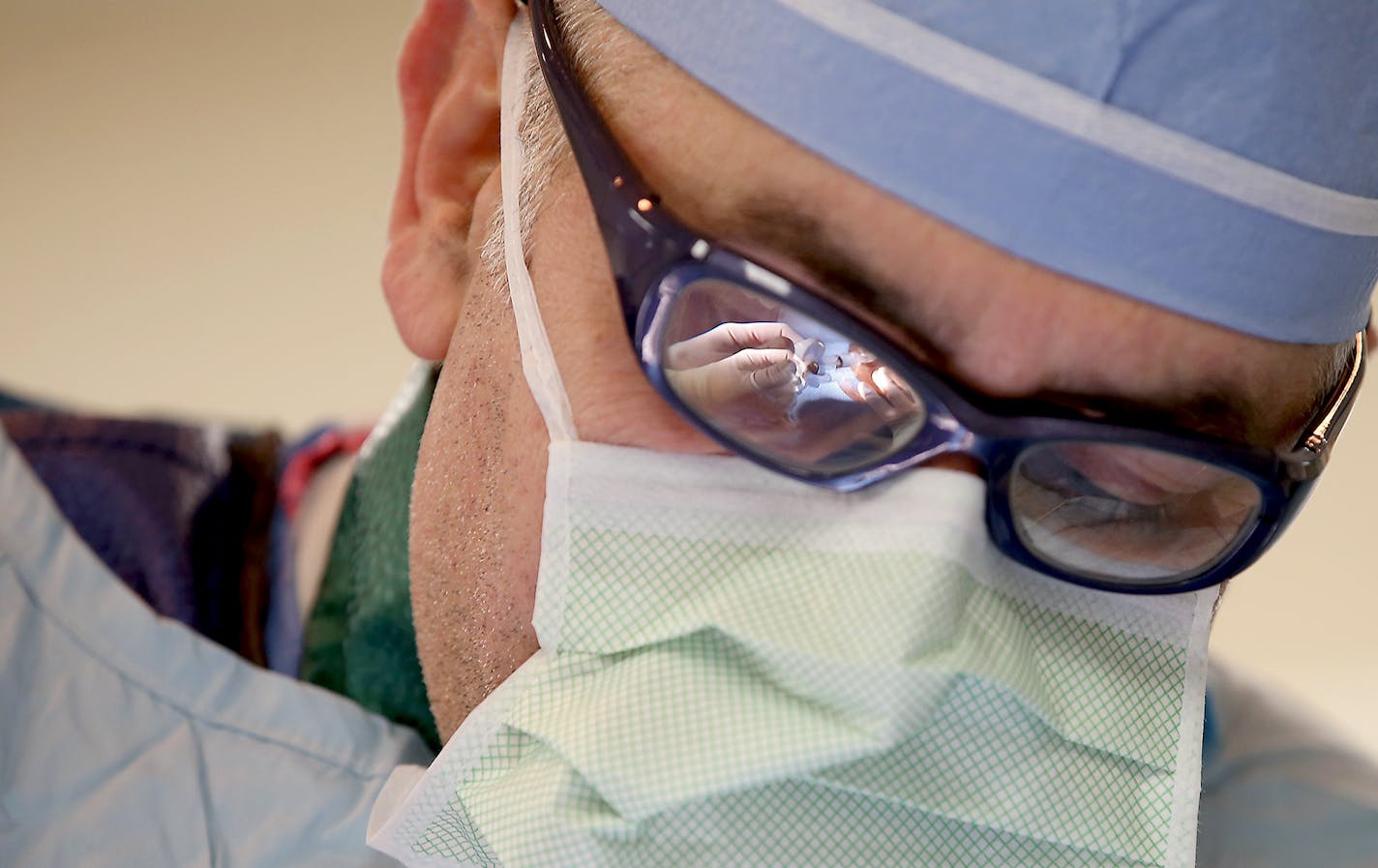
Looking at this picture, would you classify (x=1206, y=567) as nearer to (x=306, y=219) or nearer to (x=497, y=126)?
(x=497, y=126)

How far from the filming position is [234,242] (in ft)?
7.00

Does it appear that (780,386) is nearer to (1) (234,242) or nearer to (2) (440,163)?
(2) (440,163)

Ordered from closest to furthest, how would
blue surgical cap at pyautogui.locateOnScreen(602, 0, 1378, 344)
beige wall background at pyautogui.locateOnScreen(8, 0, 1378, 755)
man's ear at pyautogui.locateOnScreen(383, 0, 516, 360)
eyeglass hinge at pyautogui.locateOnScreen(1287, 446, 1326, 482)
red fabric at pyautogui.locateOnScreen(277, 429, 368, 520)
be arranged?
blue surgical cap at pyautogui.locateOnScreen(602, 0, 1378, 344), eyeglass hinge at pyautogui.locateOnScreen(1287, 446, 1326, 482), man's ear at pyautogui.locateOnScreen(383, 0, 516, 360), red fabric at pyautogui.locateOnScreen(277, 429, 368, 520), beige wall background at pyautogui.locateOnScreen(8, 0, 1378, 755)

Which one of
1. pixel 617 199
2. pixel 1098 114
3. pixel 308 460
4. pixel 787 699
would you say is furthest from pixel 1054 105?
pixel 308 460

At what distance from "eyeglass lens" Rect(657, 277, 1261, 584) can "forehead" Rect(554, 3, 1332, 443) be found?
31 millimetres

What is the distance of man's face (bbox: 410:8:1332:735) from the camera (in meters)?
0.76

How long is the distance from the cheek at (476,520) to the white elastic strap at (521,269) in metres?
0.02

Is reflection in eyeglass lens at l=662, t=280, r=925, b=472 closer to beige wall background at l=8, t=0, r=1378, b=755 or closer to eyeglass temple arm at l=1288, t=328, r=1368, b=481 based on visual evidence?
eyeglass temple arm at l=1288, t=328, r=1368, b=481

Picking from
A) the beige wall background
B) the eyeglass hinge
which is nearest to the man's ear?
the eyeglass hinge

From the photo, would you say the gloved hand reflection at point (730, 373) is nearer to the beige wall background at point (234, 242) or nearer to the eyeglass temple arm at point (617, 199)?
→ the eyeglass temple arm at point (617, 199)

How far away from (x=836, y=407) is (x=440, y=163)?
15.1 inches

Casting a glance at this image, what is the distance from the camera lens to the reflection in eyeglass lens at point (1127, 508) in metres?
0.82

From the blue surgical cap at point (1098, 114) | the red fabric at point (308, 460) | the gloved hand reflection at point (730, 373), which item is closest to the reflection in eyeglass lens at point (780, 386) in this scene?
the gloved hand reflection at point (730, 373)

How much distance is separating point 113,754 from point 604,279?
1.92 ft
